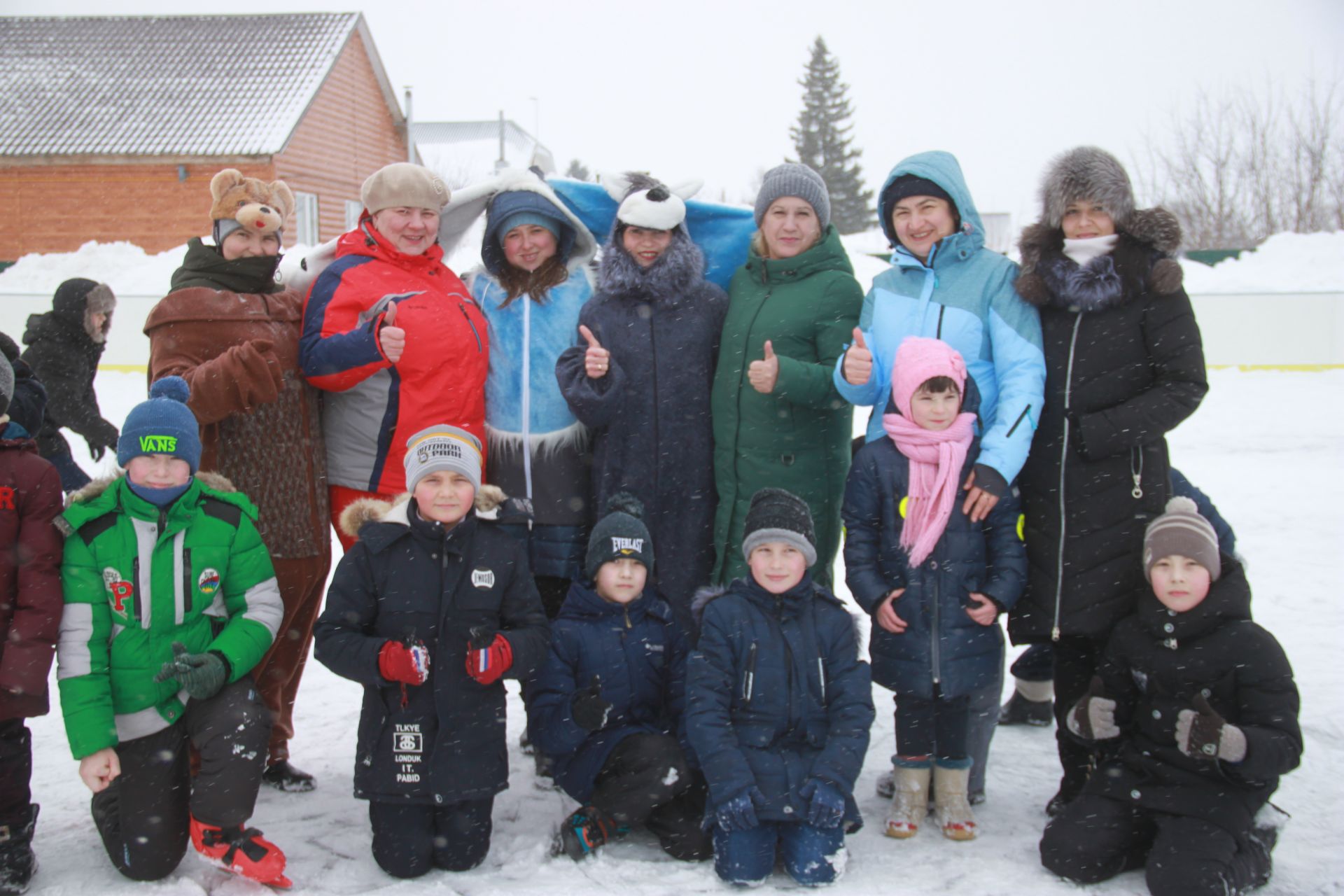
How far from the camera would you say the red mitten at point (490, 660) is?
9.74 ft

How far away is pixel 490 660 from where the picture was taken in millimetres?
2977

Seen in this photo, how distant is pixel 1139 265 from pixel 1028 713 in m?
1.91

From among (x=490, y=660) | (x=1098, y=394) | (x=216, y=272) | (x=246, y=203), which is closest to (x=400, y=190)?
(x=246, y=203)

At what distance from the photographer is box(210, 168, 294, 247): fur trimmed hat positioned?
3.49 meters

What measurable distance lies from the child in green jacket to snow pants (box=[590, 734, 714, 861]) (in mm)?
946

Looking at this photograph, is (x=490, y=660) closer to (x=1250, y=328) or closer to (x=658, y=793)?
(x=658, y=793)

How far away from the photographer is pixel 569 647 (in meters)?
3.34

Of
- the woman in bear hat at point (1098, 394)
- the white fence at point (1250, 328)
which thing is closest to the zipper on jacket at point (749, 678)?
the woman in bear hat at point (1098, 394)

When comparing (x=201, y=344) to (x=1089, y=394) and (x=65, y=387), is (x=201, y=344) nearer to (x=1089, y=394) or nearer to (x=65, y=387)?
(x=1089, y=394)

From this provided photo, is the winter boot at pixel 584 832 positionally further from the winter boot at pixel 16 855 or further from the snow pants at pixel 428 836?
the winter boot at pixel 16 855

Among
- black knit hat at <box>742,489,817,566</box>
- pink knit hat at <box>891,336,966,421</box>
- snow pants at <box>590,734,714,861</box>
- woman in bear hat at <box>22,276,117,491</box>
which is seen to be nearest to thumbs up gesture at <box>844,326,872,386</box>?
pink knit hat at <box>891,336,966,421</box>

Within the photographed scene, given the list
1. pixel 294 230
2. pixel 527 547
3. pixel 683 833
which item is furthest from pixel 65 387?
pixel 294 230

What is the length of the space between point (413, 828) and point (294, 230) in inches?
785

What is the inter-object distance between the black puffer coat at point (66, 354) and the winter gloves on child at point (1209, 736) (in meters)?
6.16
